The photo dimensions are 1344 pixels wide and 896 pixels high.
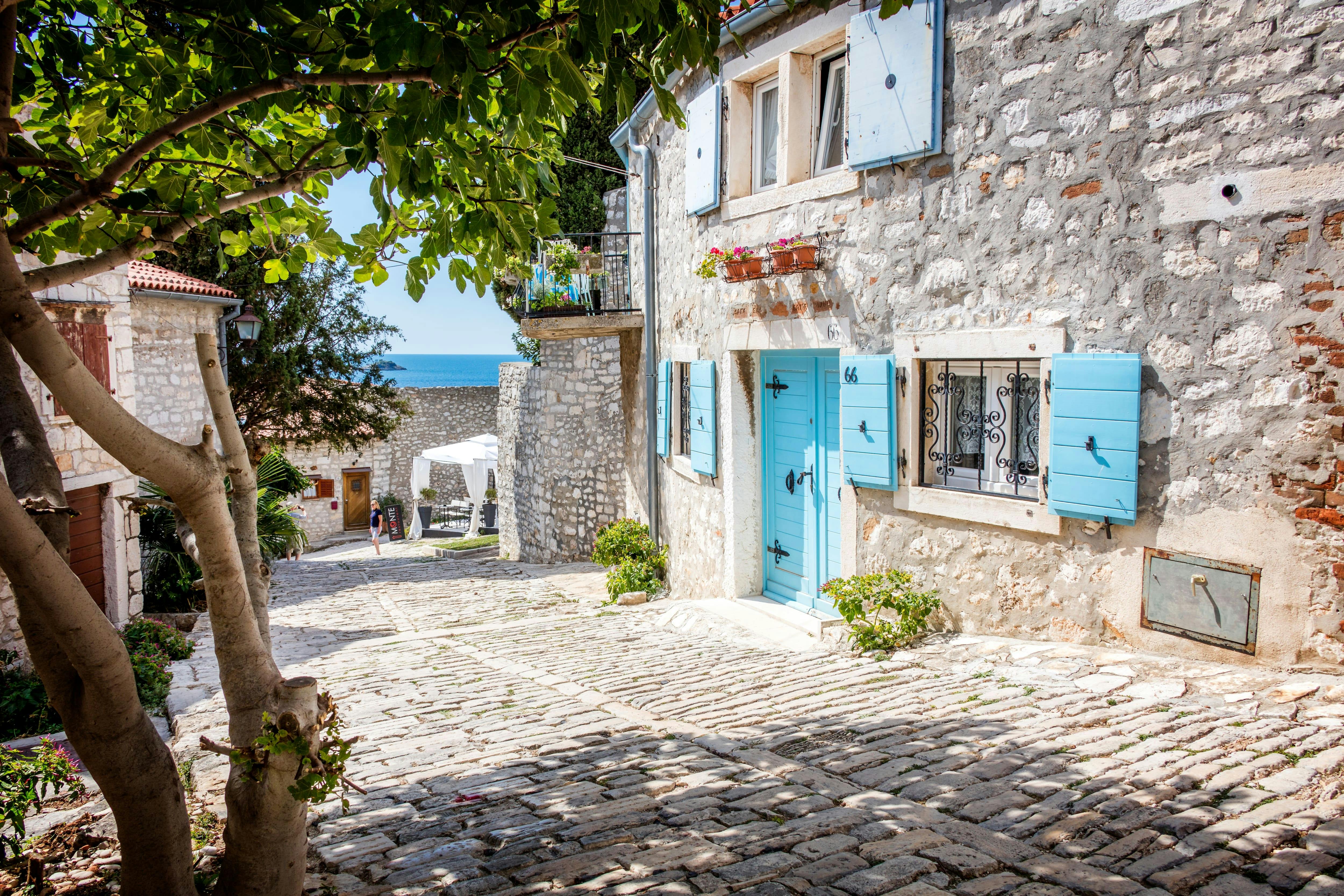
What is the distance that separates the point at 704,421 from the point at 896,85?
3.66 meters

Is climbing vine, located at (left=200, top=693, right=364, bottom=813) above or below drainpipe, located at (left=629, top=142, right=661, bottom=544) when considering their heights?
below

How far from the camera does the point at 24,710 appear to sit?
652 cm

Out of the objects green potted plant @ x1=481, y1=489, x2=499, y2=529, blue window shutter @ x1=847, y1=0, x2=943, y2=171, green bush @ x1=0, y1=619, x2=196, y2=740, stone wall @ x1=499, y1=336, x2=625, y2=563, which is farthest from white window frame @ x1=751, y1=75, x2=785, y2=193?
green potted plant @ x1=481, y1=489, x2=499, y2=529

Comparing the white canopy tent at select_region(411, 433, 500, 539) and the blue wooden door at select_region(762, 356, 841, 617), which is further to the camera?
the white canopy tent at select_region(411, 433, 500, 539)

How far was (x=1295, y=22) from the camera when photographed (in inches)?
179

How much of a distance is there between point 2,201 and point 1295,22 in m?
6.13

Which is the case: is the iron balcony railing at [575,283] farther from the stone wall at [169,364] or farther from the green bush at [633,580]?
the stone wall at [169,364]

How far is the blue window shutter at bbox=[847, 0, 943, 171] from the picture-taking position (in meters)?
6.14

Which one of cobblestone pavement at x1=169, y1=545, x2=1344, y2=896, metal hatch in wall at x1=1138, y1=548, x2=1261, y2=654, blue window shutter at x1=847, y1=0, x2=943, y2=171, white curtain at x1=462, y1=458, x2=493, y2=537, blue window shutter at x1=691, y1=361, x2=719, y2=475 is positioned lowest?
white curtain at x1=462, y1=458, x2=493, y2=537

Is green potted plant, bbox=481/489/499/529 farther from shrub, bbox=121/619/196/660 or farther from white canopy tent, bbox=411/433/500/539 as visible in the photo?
shrub, bbox=121/619/196/660

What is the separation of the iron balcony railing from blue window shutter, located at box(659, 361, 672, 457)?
4.98 ft

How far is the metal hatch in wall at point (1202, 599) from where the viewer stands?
4832 millimetres

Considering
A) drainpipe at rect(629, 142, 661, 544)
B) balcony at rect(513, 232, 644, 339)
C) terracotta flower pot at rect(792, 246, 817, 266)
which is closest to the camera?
terracotta flower pot at rect(792, 246, 817, 266)

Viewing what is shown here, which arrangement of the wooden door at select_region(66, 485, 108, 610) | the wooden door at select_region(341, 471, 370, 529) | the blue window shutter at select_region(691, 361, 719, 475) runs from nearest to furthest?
the blue window shutter at select_region(691, 361, 719, 475) < the wooden door at select_region(66, 485, 108, 610) < the wooden door at select_region(341, 471, 370, 529)
